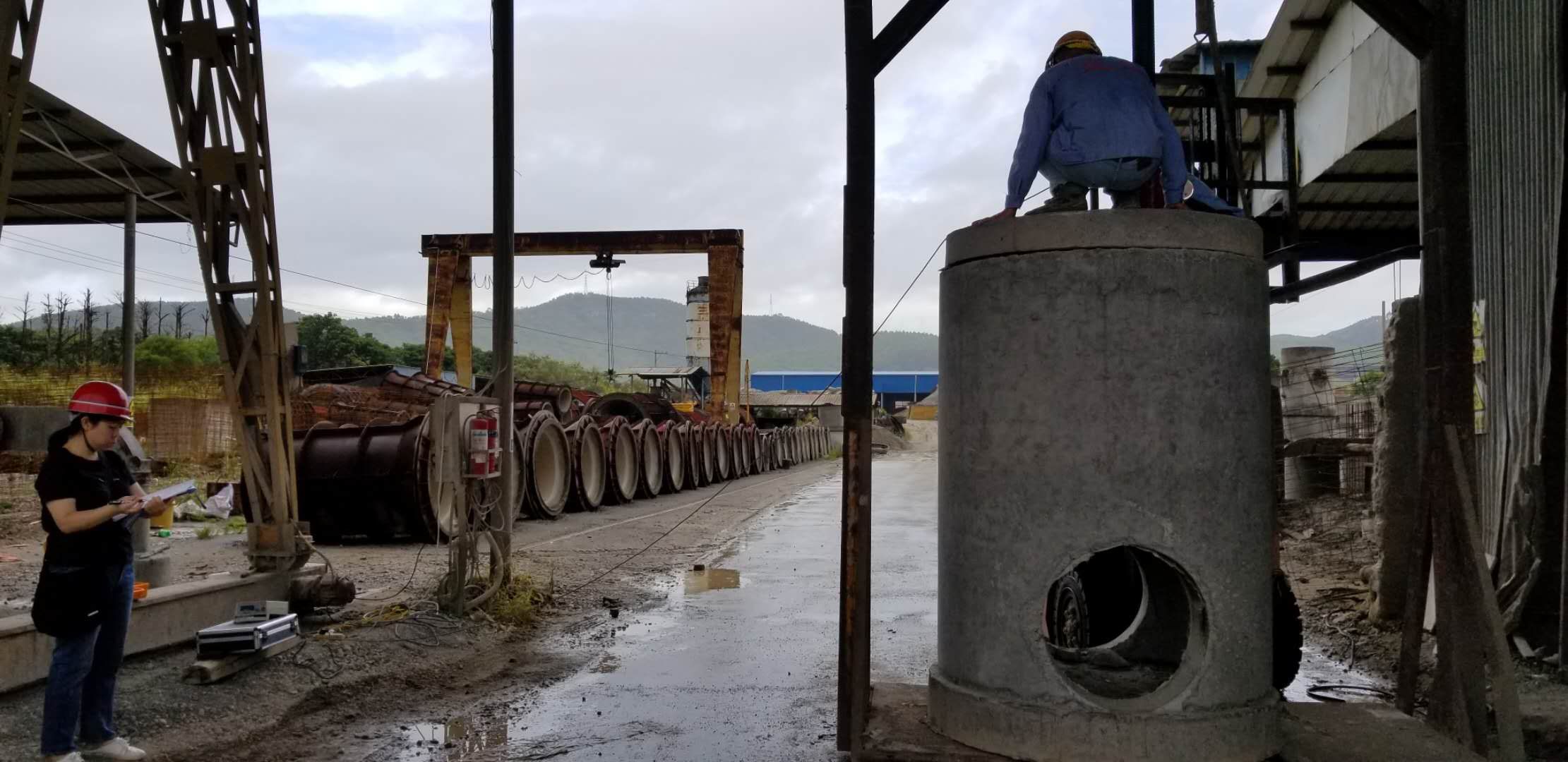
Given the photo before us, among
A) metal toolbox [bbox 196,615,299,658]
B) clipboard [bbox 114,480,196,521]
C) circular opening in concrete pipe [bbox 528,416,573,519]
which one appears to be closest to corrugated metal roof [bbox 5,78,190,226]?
circular opening in concrete pipe [bbox 528,416,573,519]

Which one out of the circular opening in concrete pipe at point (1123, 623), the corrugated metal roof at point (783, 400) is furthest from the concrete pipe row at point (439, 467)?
the corrugated metal roof at point (783, 400)

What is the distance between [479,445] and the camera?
25.2 feet

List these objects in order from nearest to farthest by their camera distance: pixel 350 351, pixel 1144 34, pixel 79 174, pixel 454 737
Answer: pixel 454 737 → pixel 1144 34 → pixel 79 174 → pixel 350 351

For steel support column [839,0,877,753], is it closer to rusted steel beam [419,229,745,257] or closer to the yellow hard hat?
the yellow hard hat

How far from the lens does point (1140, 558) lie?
5.38m

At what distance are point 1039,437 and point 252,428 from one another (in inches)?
225

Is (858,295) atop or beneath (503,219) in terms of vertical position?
beneath

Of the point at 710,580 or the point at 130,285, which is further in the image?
the point at 130,285

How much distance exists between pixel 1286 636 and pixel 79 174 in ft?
59.2

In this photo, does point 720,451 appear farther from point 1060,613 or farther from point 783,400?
point 783,400

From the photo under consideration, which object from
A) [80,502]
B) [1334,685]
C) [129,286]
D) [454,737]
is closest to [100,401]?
[80,502]

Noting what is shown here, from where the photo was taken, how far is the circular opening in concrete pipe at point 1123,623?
15.3 feet

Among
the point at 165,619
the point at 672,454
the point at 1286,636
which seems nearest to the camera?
the point at 1286,636

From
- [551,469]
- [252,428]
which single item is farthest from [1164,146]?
[551,469]
